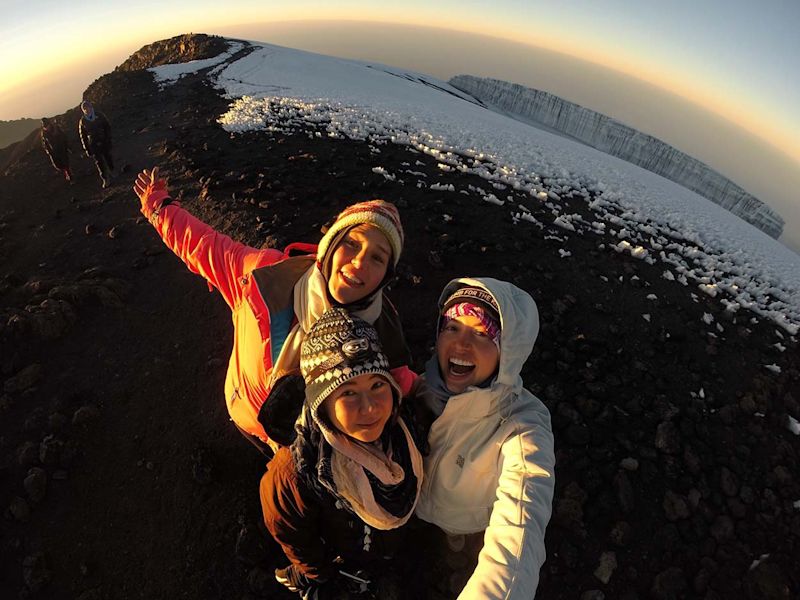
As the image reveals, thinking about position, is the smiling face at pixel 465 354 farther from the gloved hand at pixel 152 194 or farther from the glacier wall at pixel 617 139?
the glacier wall at pixel 617 139

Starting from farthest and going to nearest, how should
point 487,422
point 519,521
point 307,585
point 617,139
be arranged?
1. point 617,139
2. point 307,585
3. point 487,422
4. point 519,521

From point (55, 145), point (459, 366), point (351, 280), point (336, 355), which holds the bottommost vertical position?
point (55, 145)

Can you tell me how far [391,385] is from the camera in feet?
7.60

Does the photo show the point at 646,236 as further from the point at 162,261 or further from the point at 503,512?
the point at 162,261

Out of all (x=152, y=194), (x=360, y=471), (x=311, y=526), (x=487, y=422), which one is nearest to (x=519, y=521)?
(x=487, y=422)

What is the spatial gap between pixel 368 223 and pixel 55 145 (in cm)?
1317

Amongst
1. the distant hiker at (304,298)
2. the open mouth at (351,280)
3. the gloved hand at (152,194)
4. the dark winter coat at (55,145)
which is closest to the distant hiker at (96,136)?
the dark winter coat at (55,145)

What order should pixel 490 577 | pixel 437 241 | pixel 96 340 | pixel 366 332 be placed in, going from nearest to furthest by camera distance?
1. pixel 490 577
2. pixel 366 332
3. pixel 96 340
4. pixel 437 241

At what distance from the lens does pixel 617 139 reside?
5647 cm

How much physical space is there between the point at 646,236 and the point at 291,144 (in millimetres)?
9373

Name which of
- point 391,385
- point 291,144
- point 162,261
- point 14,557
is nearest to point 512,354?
point 391,385

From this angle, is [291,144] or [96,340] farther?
[291,144]

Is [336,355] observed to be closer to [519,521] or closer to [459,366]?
[459,366]

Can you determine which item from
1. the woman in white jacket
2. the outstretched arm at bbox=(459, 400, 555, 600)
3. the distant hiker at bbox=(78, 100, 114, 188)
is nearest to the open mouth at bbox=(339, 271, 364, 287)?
the woman in white jacket
